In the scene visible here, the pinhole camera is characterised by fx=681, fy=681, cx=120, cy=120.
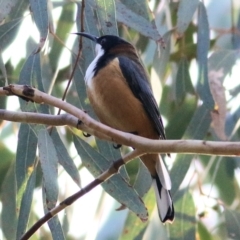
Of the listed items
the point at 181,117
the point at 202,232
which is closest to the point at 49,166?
the point at 181,117

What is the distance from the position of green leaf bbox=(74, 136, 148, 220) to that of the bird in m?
0.12

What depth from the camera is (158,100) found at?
2713mm

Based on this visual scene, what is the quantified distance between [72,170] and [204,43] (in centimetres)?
74

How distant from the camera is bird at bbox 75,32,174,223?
7.52 feet

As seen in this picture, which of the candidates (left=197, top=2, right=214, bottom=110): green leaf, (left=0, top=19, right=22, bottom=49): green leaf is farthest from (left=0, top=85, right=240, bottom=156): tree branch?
(left=0, top=19, right=22, bottom=49): green leaf

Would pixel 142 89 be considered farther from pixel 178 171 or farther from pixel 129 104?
pixel 178 171

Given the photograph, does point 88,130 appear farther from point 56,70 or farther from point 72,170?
point 56,70

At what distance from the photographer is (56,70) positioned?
9.59 feet

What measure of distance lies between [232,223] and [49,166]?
3.22ft

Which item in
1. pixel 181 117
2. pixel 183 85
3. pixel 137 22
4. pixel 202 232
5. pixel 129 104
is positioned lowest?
pixel 202 232

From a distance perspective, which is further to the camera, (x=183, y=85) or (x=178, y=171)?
(x=183, y=85)

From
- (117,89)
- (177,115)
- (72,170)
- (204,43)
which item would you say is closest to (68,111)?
(72,170)

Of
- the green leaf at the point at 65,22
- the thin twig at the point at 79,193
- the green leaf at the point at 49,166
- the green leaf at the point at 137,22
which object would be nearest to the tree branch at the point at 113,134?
the thin twig at the point at 79,193

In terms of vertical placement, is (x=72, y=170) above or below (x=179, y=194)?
above
